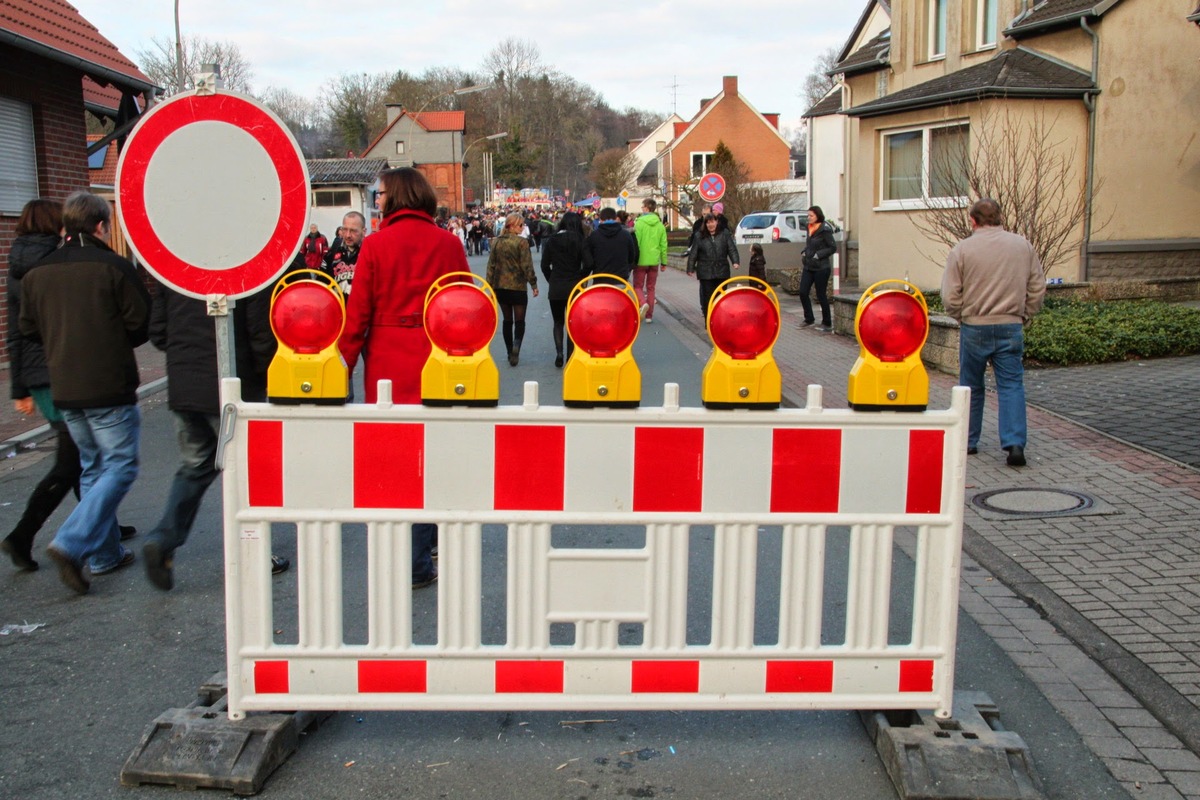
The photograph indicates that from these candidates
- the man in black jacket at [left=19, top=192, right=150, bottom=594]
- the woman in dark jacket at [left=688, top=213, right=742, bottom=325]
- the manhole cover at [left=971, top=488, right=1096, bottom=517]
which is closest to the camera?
the man in black jacket at [left=19, top=192, right=150, bottom=594]

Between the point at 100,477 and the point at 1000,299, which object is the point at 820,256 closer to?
the point at 1000,299

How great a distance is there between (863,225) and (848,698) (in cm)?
2029

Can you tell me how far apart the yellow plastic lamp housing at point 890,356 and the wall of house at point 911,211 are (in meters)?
15.5

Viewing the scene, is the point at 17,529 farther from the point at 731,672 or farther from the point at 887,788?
the point at 887,788

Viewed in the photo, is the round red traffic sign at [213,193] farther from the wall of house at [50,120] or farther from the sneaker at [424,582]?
the wall of house at [50,120]

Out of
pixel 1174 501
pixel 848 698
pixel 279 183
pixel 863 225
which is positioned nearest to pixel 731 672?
pixel 848 698

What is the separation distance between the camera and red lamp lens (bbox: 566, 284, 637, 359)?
3398mm

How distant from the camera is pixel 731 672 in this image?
3508mm

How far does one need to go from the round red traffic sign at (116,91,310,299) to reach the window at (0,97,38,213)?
1108cm

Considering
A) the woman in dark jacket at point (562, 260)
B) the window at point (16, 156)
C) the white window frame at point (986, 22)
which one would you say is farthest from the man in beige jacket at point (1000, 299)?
the white window frame at point (986, 22)

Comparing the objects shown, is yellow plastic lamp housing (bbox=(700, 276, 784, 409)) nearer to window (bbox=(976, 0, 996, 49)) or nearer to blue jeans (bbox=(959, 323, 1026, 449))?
blue jeans (bbox=(959, 323, 1026, 449))

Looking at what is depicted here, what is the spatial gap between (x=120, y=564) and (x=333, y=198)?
55223 mm

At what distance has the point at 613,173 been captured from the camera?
8200cm

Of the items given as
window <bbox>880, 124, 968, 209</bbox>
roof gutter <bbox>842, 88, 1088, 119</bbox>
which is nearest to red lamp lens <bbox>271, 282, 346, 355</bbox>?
window <bbox>880, 124, 968, 209</bbox>
